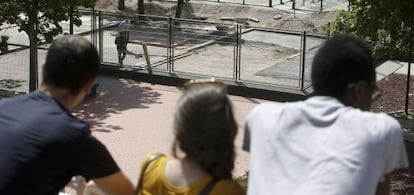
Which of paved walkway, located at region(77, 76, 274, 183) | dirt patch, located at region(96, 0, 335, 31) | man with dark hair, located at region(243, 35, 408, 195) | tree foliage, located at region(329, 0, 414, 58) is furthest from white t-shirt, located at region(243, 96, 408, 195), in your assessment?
dirt patch, located at region(96, 0, 335, 31)

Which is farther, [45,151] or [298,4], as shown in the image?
[298,4]

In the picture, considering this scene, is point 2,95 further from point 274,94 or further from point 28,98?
point 28,98

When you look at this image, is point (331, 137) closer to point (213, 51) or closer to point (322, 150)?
point (322, 150)

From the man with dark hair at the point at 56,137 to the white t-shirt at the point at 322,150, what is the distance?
68 centimetres

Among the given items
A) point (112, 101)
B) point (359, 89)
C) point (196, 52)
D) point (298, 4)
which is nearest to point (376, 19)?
point (112, 101)

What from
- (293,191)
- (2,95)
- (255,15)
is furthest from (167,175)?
(255,15)

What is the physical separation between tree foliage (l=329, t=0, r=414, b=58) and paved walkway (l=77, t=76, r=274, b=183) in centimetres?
232

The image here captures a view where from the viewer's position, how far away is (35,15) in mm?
16125

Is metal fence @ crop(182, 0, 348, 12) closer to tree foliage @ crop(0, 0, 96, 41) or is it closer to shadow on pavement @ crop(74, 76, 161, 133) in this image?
shadow on pavement @ crop(74, 76, 161, 133)

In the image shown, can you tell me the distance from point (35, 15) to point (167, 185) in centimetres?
1351

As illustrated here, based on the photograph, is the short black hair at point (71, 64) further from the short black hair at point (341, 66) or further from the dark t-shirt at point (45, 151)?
the short black hair at point (341, 66)

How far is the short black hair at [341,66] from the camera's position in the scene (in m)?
3.14

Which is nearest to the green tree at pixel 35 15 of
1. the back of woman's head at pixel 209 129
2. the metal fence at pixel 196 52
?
the metal fence at pixel 196 52

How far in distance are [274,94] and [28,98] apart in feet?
45.8
